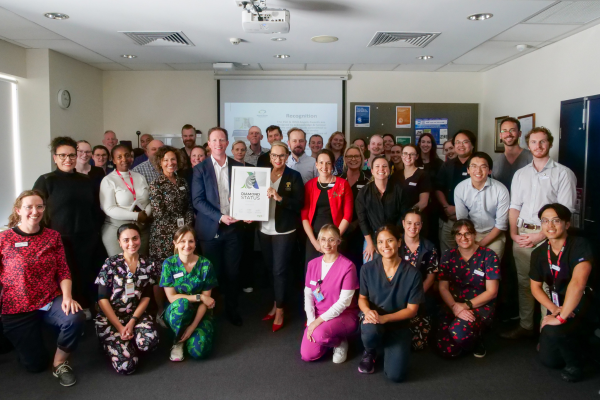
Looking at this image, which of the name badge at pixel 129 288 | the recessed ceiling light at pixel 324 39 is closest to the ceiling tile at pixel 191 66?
the recessed ceiling light at pixel 324 39

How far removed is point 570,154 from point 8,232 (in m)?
5.15

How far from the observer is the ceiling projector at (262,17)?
341 cm

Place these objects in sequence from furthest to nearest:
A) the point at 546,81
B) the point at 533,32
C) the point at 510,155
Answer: the point at 546,81 → the point at 533,32 → the point at 510,155

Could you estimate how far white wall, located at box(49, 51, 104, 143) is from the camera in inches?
211

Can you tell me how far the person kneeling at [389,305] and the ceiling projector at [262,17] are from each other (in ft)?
6.15

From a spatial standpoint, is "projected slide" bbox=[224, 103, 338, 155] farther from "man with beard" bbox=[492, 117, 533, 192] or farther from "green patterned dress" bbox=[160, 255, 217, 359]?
"green patterned dress" bbox=[160, 255, 217, 359]

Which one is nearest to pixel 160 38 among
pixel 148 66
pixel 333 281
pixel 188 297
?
pixel 148 66

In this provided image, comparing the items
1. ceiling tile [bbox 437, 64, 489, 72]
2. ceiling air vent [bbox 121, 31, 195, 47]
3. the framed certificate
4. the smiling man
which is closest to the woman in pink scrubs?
the framed certificate

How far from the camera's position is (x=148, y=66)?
6.37 metres

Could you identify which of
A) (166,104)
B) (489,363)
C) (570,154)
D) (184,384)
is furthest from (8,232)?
(570,154)

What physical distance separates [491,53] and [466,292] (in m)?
3.56

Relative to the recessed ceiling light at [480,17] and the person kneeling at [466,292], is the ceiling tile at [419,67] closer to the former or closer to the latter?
the recessed ceiling light at [480,17]

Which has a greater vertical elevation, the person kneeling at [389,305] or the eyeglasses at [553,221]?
the eyeglasses at [553,221]

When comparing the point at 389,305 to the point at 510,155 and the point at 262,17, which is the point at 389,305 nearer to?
the point at 510,155
